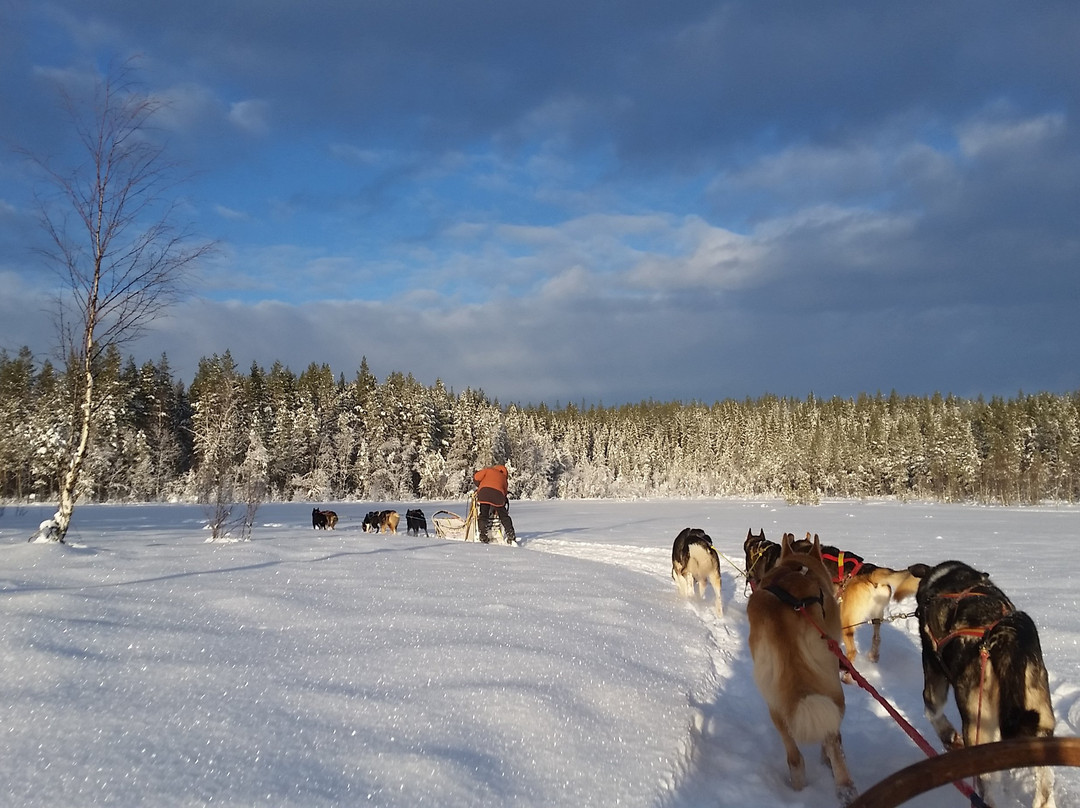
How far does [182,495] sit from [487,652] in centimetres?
3727

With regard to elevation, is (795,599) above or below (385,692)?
above

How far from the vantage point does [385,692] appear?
11.2 feet

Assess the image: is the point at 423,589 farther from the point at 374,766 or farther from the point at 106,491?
the point at 106,491

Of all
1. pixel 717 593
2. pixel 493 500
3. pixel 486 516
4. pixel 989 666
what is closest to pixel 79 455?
pixel 717 593

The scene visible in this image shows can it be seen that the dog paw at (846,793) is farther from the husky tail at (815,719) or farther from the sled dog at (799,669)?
the husky tail at (815,719)

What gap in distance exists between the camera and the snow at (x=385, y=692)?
2.49 meters

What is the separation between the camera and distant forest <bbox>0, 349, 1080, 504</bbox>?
108 ft

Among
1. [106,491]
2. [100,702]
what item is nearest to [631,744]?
[100,702]

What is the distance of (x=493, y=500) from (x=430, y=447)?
3745cm

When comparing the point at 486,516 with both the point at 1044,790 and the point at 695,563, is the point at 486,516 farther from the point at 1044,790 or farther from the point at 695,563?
the point at 1044,790

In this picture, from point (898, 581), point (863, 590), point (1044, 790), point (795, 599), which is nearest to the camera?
point (1044, 790)

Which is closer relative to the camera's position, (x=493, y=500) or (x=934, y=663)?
(x=934, y=663)

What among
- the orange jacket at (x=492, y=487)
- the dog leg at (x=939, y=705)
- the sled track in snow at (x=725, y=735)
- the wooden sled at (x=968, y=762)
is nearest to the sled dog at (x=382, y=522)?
the orange jacket at (x=492, y=487)

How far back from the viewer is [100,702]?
274 centimetres
